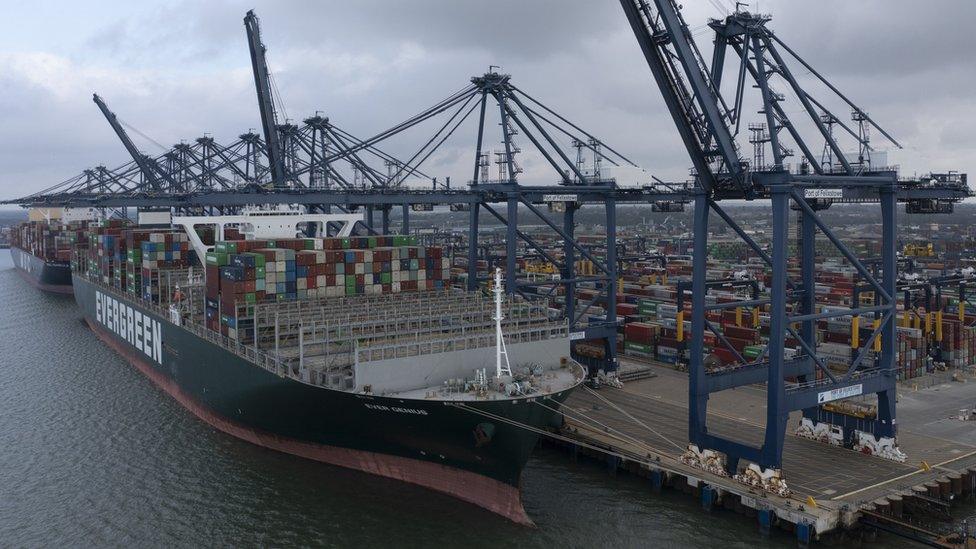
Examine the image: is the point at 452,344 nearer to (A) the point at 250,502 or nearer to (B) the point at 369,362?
(B) the point at 369,362

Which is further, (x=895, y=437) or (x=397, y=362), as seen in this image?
(x=895, y=437)

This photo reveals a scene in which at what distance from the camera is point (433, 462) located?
75.9 feet

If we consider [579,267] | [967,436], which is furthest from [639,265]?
[967,436]

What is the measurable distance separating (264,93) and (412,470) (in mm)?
33764

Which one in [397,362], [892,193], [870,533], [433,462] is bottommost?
[870,533]

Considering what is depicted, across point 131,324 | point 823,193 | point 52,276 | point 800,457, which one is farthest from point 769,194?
point 52,276

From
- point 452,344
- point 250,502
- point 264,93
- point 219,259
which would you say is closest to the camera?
point 250,502

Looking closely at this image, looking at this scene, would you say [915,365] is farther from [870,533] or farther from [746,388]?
[870,533]

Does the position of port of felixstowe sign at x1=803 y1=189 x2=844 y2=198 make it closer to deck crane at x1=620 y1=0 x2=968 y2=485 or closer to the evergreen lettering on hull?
deck crane at x1=620 y1=0 x2=968 y2=485

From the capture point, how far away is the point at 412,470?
23766 millimetres

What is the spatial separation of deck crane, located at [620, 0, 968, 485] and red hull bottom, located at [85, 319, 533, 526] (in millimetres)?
7348

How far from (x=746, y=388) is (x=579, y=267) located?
43.7 meters

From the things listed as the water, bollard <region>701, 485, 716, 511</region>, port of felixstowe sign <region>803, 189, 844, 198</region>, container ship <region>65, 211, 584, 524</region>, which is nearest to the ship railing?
container ship <region>65, 211, 584, 524</region>

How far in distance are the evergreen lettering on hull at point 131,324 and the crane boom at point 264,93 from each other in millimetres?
12170
